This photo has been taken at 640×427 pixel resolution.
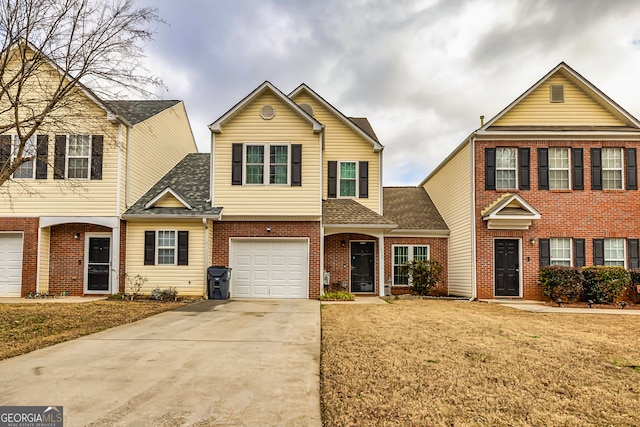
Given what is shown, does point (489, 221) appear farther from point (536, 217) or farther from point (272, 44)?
point (272, 44)

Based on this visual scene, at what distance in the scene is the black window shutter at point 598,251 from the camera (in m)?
17.3

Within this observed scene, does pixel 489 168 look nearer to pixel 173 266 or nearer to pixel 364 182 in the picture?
pixel 364 182

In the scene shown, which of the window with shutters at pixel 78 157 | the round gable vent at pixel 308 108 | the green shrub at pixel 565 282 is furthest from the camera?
the round gable vent at pixel 308 108

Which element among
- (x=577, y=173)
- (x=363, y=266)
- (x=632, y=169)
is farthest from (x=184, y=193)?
(x=632, y=169)

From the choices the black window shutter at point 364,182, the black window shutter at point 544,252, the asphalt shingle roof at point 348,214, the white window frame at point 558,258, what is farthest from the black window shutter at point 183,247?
the white window frame at point 558,258

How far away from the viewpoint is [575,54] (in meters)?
18.8

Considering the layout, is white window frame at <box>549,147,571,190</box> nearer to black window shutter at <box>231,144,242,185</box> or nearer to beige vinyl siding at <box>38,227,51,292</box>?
black window shutter at <box>231,144,242,185</box>

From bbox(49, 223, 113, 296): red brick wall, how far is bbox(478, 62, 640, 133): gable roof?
1492 cm

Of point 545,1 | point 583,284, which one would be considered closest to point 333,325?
point 583,284

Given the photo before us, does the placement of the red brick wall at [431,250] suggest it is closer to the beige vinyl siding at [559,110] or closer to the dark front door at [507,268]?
the dark front door at [507,268]

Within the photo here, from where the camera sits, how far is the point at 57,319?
10805 mm

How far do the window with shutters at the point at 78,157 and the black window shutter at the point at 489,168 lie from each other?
14.3m

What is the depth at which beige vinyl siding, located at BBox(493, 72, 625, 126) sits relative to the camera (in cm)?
1795

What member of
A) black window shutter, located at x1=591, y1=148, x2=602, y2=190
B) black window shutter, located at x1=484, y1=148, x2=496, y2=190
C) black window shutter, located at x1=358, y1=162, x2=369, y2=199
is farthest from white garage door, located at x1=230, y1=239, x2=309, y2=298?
black window shutter, located at x1=591, y1=148, x2=602, y2=190
